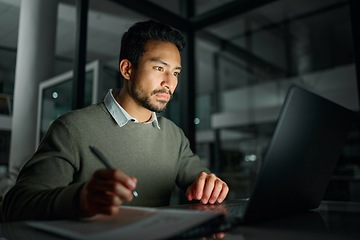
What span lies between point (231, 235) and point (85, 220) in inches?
10.8

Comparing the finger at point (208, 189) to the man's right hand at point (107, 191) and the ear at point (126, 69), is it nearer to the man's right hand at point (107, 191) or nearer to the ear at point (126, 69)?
the man's right hand at point (107, 191)

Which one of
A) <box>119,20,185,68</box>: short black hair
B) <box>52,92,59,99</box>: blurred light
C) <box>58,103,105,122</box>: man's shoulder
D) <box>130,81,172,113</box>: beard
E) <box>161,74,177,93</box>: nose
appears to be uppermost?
<box>119,20,185,68</box>: short black hair

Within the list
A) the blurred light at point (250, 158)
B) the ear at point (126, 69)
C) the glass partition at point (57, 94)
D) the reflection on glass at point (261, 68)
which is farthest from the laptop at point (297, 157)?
the blurred light at point (250, 158)

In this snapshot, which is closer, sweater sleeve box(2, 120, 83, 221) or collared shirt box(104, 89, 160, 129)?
sweater sleeve box(2, 120, 83, 221)

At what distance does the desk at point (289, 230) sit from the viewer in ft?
1.79

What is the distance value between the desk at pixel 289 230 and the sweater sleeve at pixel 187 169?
586 mm

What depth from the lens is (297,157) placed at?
2.17 feet

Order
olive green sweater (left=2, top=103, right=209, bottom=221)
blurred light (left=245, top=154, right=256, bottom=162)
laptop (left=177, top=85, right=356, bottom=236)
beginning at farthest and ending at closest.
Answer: blurred light (left=245, top=154, right=256, bottom=162), olive green sweater (left=2, top=103, right=209, bottom=221), laptop (left=177, top=85, right=356, bottom=236)

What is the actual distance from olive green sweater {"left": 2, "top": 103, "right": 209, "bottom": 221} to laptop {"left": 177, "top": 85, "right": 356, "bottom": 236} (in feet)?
1.26

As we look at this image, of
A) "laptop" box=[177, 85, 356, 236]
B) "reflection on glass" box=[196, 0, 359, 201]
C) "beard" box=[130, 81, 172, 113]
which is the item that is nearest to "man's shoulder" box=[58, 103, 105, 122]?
"beard" box=[130, 81, 172, 113]

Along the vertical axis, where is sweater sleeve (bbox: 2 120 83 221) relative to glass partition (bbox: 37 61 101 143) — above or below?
below

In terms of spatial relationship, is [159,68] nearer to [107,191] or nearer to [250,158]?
[107,191]

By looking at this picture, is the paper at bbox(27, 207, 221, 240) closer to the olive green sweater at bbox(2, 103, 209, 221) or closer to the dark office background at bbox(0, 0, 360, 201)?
the olive green sweater at bbox(2, 103, 209, 221)

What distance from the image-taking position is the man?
0.96 meters
